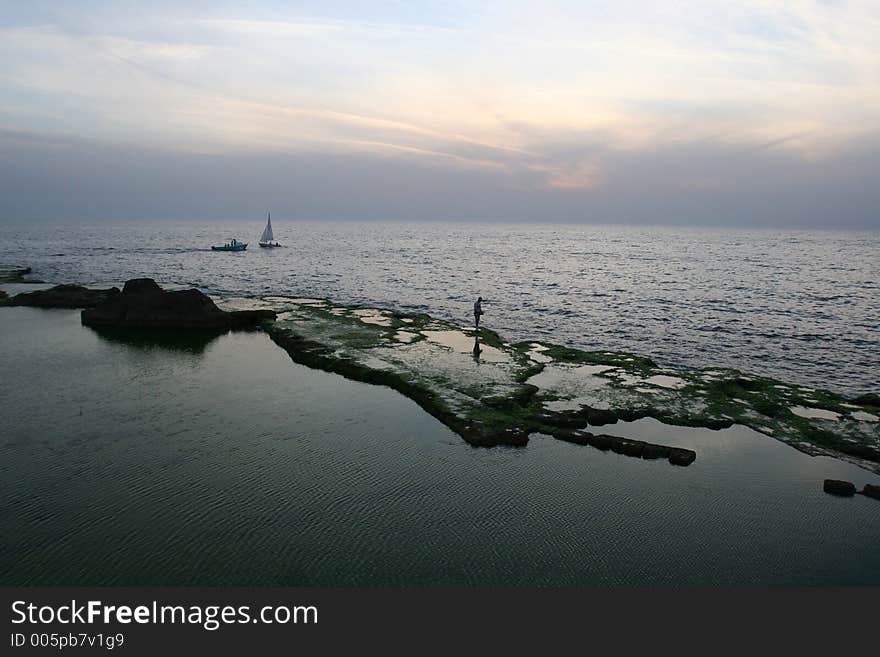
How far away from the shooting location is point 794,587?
12.0 m

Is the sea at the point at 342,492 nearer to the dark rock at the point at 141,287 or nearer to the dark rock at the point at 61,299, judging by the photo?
the dark rock at the point at 141,287

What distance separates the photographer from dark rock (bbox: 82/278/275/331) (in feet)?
125

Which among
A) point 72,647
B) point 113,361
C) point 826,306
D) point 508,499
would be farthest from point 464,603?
point 826,306

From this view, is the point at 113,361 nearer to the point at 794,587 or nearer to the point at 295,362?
the point at 295,362

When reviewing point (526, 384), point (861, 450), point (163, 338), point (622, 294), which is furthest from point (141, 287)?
point (622, 294)

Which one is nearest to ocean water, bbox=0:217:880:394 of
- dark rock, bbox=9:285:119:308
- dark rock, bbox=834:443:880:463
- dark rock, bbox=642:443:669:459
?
dark rock, bbox=834:443:880:463

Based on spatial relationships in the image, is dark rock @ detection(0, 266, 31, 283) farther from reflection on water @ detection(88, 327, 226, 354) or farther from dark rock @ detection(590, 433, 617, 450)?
dark rock @ detection(590, 433, 617, 450)

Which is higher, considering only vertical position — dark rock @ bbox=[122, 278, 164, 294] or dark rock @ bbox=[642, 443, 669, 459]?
dark rock @ bbox=[122, 278, 164, 294]

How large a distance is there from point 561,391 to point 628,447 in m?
6.22

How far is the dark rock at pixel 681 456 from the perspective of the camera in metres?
18.2

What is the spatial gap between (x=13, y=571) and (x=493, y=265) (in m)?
103

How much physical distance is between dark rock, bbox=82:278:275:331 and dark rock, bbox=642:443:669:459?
29496 mm

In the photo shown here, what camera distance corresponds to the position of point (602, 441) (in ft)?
64.1

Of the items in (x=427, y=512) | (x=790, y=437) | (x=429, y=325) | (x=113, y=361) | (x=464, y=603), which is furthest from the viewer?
(x=429, y=325)
